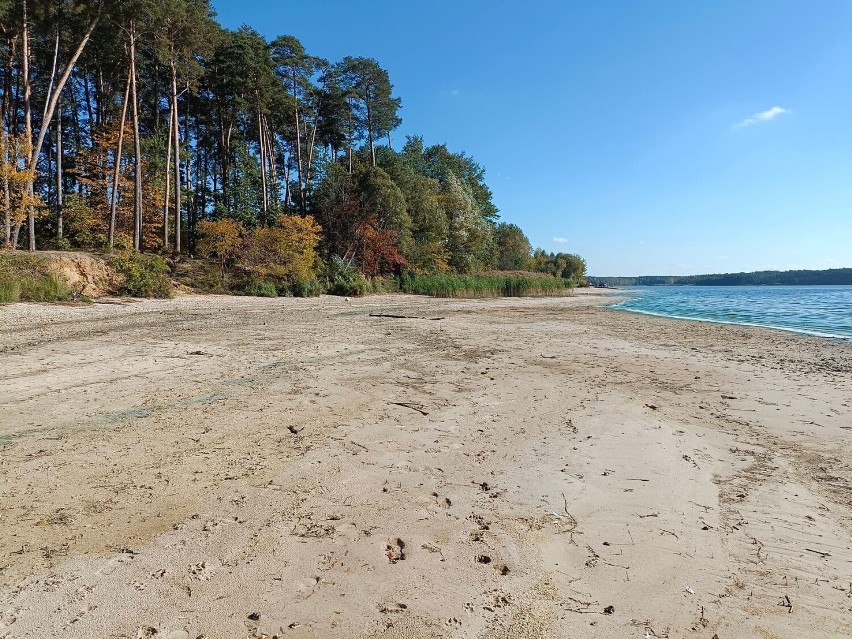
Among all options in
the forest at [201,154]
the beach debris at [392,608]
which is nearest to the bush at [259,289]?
the forest at [201,154]

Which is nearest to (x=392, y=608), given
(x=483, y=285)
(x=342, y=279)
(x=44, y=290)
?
(x=44, y=290)

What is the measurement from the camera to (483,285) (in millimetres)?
38750

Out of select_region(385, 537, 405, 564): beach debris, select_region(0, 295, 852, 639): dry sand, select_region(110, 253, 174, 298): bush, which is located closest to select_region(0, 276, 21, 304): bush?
select_region(110, 253, 174, 298): bush

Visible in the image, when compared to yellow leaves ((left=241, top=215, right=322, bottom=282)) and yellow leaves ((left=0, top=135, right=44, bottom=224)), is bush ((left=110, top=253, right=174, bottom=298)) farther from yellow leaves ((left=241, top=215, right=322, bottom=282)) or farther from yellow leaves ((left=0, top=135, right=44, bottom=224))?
yellow leaves ((left=241, top=215, right=322, bottom=282))

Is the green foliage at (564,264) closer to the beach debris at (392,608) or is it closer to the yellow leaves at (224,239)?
the yellow leaves at (224,239)

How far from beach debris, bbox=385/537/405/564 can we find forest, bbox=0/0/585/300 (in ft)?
81.5

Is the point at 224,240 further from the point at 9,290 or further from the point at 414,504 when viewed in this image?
the point at 414,504

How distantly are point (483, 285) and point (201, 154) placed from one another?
31249 millimetres

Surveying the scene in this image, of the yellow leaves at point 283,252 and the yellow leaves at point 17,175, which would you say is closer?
the yellow leaves at point 17,175

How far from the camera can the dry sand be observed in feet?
7.09

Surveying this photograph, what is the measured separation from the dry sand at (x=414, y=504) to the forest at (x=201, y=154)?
22035 mm

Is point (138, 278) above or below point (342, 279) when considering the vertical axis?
below

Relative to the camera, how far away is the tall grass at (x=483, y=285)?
3600cm

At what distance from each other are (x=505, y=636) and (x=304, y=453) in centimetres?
243
